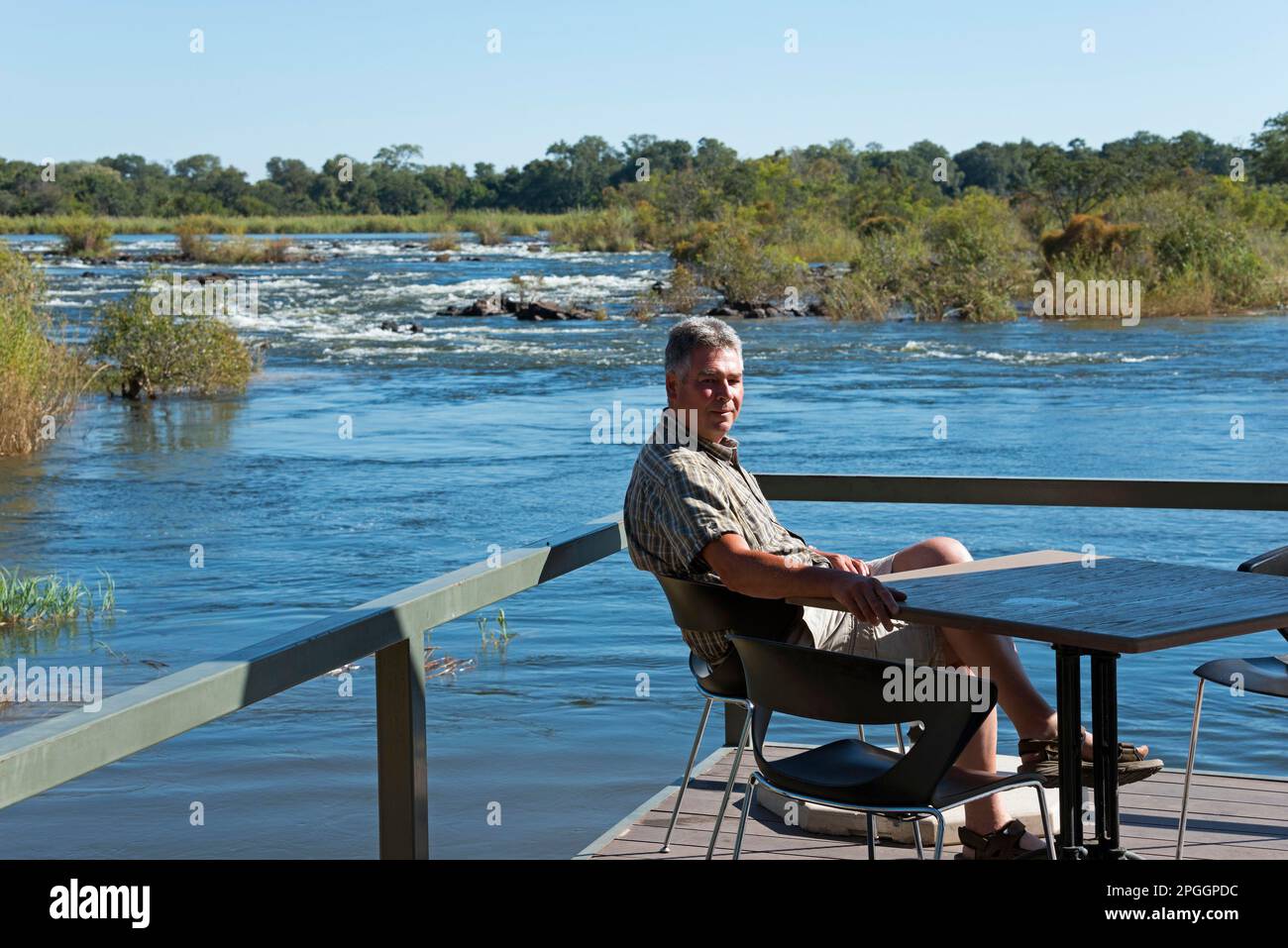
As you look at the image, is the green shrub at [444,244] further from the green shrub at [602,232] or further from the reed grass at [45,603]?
the reed grass at [45,603]

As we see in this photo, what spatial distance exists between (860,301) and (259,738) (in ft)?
72.2

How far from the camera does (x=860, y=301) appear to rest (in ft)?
89.7

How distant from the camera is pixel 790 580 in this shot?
298 centimetres

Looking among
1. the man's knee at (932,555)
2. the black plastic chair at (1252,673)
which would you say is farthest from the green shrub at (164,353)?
the black plastic chair at (1252,673)

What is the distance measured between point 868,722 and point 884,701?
6 cm

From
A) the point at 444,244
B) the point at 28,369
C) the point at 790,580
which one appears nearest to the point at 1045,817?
the point at 790,580

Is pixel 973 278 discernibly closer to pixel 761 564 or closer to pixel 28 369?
pixel 28 369

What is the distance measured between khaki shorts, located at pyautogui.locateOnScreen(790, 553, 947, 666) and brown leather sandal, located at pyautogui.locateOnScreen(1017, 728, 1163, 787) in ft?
0.91

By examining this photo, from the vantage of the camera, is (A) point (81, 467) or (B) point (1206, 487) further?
(A) point (81, 467)

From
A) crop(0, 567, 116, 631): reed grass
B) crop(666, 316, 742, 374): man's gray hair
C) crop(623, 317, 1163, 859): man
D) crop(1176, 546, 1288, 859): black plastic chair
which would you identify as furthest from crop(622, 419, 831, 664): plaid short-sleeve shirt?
crop(0, 567, 116, 631): reed grass

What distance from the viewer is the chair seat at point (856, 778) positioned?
258cm

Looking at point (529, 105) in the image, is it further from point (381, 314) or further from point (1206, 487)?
point (1206, 487)

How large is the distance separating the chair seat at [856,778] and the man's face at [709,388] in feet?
2.74

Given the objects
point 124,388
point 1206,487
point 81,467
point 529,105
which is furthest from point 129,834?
point 529,105
